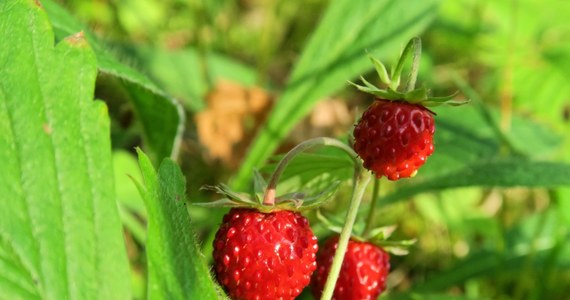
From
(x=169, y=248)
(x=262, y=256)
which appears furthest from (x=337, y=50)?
(x=169, y=248)

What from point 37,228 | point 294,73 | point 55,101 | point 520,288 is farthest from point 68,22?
point 520,288

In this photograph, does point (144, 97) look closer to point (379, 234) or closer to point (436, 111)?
point (379, 234)

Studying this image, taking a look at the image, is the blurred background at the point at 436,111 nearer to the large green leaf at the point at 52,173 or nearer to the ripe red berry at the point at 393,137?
the ripe red berry at the point at 393,137

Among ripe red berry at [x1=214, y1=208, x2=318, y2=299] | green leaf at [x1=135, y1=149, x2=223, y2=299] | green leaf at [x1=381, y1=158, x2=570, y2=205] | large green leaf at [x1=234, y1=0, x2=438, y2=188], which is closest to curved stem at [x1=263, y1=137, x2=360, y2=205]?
ripe red berry at [x1=214, y1=208, x2=318, y2=299]

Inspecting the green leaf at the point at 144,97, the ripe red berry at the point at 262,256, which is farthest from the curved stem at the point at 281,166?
the green leaf at the point at 144,97

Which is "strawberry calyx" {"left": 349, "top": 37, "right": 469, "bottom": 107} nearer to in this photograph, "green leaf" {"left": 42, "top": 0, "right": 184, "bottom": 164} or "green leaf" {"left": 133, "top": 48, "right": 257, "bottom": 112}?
"green leaf" {"left": 42, "top": 0, "right": 184, "bottom": 164}

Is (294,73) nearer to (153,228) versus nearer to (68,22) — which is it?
(68,22)
